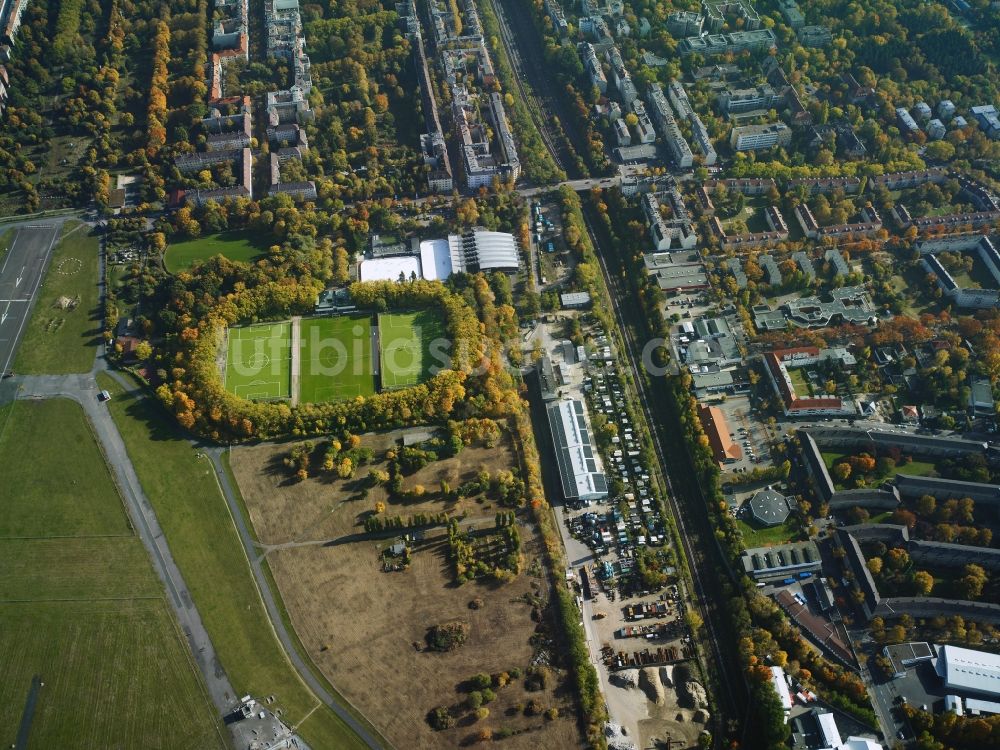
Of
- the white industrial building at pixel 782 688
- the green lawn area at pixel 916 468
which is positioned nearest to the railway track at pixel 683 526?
the white industrial building at pixel 782 688

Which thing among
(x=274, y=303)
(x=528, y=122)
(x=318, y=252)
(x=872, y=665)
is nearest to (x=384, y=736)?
(x=872, y=665)

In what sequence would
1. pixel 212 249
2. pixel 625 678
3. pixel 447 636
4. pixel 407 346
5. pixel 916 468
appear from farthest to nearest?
pixel 212 249 → pixel 407 346 → pixel 916 468 → pixel 447 636 → pixel 625 678

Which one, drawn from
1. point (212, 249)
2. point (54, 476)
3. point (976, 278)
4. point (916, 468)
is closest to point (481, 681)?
point (54, 476)

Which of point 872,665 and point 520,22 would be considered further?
point 520,22

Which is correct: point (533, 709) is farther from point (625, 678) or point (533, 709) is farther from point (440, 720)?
point (625, 678)

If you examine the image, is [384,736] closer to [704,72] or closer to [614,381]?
[614,381]

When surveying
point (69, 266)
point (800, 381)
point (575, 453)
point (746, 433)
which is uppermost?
point (69, 266)

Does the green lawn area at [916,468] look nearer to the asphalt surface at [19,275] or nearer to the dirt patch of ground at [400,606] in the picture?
the dirt patch of ground at [400,606]
